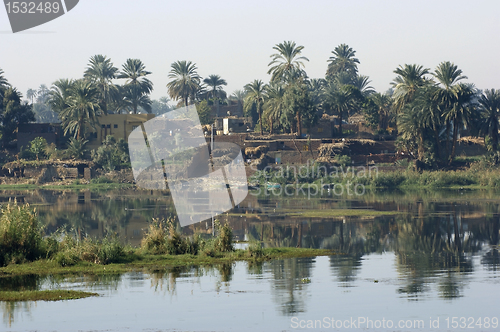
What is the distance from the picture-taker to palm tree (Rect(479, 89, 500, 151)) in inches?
2933

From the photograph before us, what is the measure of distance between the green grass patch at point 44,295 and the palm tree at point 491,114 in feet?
216

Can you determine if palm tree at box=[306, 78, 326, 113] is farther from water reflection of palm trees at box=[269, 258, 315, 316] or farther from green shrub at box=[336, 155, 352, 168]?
water reflection of palm trees at box=[269, 258, 315, 316]

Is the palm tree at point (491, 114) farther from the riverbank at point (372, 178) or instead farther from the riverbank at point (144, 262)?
the riverbank at point (144, 262)

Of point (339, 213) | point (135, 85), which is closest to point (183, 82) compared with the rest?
point (135, 85)

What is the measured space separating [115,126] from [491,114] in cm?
5261

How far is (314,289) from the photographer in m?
19.0

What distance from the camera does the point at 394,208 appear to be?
4775 cm

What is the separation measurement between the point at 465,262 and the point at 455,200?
31.6m

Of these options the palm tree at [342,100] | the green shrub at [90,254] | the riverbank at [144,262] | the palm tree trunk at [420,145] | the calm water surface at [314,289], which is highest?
the palm tree at [342,100]

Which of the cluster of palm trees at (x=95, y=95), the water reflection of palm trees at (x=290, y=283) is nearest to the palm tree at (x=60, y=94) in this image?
the cluster of palm trees at (x=95, y=95)

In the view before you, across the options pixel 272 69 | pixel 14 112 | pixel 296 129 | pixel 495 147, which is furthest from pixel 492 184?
pixel 14 112

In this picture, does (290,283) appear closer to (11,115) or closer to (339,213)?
(339,213)

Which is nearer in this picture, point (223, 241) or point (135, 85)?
point (223, 241)

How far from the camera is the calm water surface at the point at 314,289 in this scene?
15.3 metres
